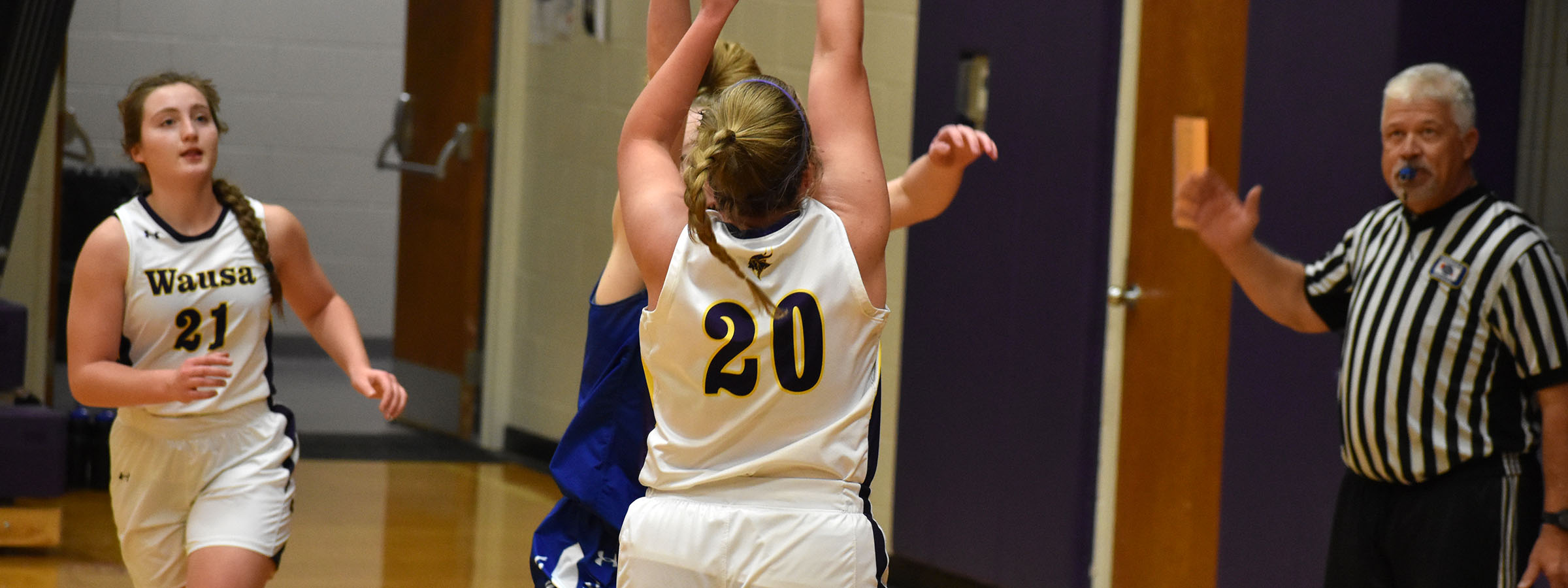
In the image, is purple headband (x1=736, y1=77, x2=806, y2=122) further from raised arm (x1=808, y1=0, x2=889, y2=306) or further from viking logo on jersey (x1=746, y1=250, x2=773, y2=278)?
viking logo on jersey (x1=746, y1=250, x2=773, y2=278)

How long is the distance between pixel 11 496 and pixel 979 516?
9.14ft

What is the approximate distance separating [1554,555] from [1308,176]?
3.44 ft

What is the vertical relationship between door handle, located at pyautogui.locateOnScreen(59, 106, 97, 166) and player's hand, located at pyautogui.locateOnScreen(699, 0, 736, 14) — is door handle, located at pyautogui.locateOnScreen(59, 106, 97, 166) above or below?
below

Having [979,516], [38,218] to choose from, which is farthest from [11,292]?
[979,516]

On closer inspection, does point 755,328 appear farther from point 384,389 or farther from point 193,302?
point 193,302

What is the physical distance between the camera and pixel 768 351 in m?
1.96

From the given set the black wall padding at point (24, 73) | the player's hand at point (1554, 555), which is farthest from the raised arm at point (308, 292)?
the player's hand at point (1554, 555)

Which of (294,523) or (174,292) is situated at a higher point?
(174,292)

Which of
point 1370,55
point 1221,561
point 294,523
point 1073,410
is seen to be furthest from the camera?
point 294,523

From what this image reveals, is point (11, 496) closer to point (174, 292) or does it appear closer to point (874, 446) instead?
point (174, 292)

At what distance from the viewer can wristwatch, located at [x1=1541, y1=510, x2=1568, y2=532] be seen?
2.68 metres

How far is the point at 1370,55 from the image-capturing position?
3.32 metres

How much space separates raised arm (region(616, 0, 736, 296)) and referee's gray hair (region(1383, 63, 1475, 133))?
142 centimetres

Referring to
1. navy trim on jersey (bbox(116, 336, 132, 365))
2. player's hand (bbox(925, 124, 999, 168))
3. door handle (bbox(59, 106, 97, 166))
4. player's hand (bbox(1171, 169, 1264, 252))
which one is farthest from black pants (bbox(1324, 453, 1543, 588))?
door handle (bbox(59, 106, 97, 166))
